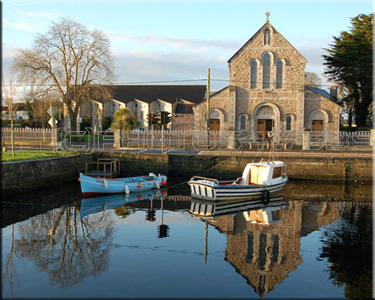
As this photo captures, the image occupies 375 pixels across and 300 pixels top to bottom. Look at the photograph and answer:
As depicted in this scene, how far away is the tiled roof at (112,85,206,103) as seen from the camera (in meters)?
71.4

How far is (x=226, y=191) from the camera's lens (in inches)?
789

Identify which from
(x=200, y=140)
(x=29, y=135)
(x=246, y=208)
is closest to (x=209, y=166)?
(x=200, y=140)

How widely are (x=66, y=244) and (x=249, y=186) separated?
35.4 ft

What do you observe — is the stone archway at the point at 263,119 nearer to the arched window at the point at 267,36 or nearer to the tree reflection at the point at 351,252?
the arched window at the point at 267,36

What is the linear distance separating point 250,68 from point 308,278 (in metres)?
30.2

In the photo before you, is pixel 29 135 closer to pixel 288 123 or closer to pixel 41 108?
pixel 41 108

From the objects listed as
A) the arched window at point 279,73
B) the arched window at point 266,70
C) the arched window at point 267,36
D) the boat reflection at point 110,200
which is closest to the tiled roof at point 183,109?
the arched window at point 266,70

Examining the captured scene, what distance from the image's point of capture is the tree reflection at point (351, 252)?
10.0 m

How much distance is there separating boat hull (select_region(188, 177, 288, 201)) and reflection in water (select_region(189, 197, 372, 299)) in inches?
14.8

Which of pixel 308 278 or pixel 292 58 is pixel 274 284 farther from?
pixel 292 58

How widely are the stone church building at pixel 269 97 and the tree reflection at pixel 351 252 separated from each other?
20.9 m

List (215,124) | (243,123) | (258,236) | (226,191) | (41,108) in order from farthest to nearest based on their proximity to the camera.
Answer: (41,108) → (215,124) → (243,123) → (226,191) → (258,236)

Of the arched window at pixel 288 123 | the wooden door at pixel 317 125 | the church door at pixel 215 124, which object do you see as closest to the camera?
the wooden door at pixel 317 125

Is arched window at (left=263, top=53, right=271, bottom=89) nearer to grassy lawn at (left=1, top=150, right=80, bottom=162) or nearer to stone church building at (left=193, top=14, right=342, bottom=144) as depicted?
stone church building at (left=193, top=14, right=342, bottom=144)
